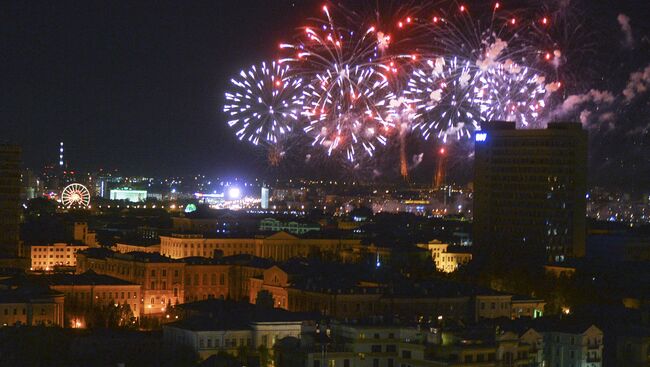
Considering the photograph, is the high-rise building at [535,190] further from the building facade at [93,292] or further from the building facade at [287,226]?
the building facade at [287,226]

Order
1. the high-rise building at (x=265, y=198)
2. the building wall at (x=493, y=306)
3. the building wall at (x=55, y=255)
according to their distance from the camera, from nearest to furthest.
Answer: the building wall at (x=493, y=306) < the building wall at (x=55, y=255) < the high-rise building at (x=265, y=198)

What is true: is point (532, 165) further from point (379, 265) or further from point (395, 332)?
point (395, 332)

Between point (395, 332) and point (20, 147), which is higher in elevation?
point (20, 147)

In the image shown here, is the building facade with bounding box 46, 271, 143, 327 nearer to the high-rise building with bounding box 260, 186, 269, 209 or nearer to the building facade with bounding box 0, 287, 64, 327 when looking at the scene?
the building facade with bounding box 0, 287, 64, 327

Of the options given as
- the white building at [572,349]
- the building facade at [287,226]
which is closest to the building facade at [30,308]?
the white building at [572,349]

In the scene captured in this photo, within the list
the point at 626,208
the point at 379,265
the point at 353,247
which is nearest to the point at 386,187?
the point at 626,208

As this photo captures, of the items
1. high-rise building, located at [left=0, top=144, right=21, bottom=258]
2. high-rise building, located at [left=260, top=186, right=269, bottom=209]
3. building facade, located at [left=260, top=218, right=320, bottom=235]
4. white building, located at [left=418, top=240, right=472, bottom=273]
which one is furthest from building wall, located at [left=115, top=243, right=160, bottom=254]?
high-rise building, located at [left=260, top=186, right=269, bottom=209]
